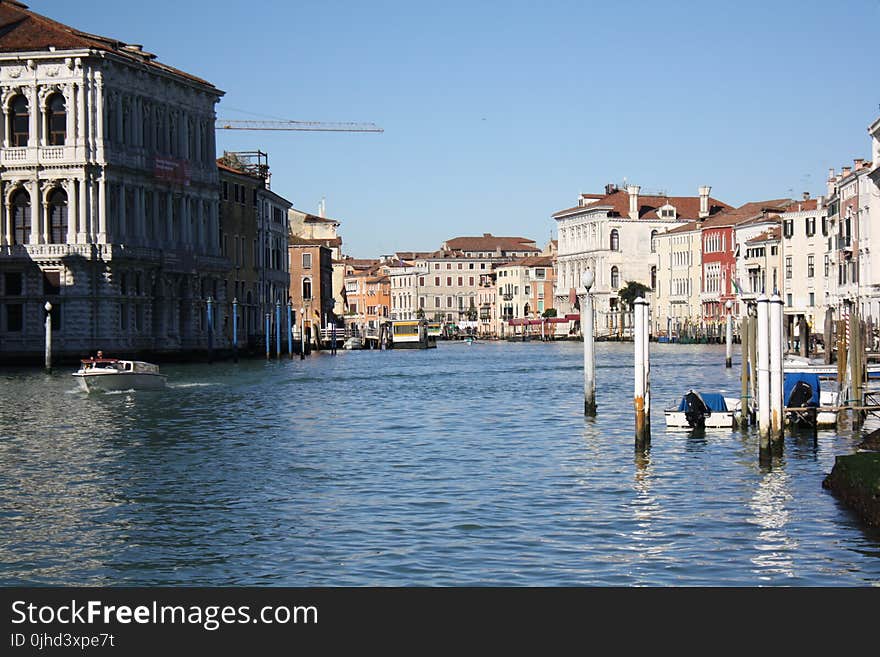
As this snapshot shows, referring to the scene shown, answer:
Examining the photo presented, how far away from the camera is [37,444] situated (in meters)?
25.7

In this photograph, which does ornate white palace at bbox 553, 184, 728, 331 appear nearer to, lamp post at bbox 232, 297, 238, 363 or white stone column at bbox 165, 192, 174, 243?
lamp post at bbox 232, 297, 238, 363

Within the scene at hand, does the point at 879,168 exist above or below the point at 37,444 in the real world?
above

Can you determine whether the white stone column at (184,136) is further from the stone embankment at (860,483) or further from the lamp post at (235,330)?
the stone embankment at (860,483)

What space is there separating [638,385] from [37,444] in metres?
10.5

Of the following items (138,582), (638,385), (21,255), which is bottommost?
(138,582)

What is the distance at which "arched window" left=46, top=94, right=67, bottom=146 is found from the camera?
5984 centimetres

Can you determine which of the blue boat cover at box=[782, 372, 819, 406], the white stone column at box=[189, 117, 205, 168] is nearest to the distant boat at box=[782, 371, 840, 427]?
the blue boat cover at box=[782, 372, 819, 406]

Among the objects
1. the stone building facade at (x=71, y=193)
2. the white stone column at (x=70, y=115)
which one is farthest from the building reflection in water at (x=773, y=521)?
the white stone column at (x=70, y=115)

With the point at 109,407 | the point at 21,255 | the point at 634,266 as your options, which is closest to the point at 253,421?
the point at 109,407

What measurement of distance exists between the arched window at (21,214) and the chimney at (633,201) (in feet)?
264

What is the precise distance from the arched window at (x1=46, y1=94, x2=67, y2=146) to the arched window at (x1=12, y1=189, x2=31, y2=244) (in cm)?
242

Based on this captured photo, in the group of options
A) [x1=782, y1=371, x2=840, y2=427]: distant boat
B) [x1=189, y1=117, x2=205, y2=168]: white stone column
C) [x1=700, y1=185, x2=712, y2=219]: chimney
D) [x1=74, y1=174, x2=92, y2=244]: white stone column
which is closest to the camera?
[x1=782, y1=371, x2=840, y2=427]: distant boat
